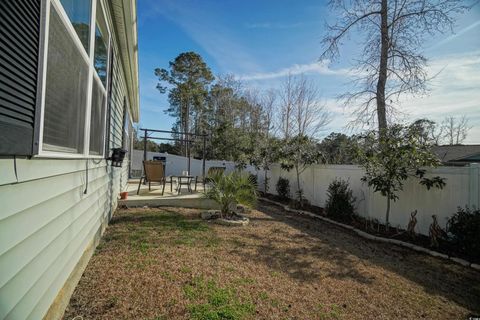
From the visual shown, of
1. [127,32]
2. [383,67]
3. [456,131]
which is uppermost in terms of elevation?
[456,131]

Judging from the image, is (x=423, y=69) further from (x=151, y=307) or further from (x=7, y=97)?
(x=7, y=97)

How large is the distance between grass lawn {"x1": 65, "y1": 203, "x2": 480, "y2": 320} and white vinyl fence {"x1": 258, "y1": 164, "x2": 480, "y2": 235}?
1.03 m

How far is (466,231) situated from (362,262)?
175 cm

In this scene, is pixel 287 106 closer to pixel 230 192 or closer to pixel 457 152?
pixel 457 152

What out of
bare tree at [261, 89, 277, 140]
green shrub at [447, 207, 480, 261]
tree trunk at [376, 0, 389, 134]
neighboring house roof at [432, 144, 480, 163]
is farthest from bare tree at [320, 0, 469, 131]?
bare tree at [261, 89, 277, 140]

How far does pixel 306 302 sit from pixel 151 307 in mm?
1381

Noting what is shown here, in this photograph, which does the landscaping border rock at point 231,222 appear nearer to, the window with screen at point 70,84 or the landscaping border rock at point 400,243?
the landscaping border rock at point 400,243

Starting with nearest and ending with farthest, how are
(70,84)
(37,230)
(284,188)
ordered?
(37,230) → (70,84) → (284,188)

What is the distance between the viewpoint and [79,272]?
2.77m

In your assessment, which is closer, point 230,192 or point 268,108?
point 230,192

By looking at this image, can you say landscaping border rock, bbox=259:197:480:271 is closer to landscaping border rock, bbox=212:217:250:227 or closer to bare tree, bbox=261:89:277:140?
landscaping border rock, bbox=212:217:250:227

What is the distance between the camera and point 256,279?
3.15 meters

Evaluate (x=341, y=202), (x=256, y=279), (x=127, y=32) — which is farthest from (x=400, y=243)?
(x=127, y=32)

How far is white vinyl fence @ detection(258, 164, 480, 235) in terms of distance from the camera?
4.88m
